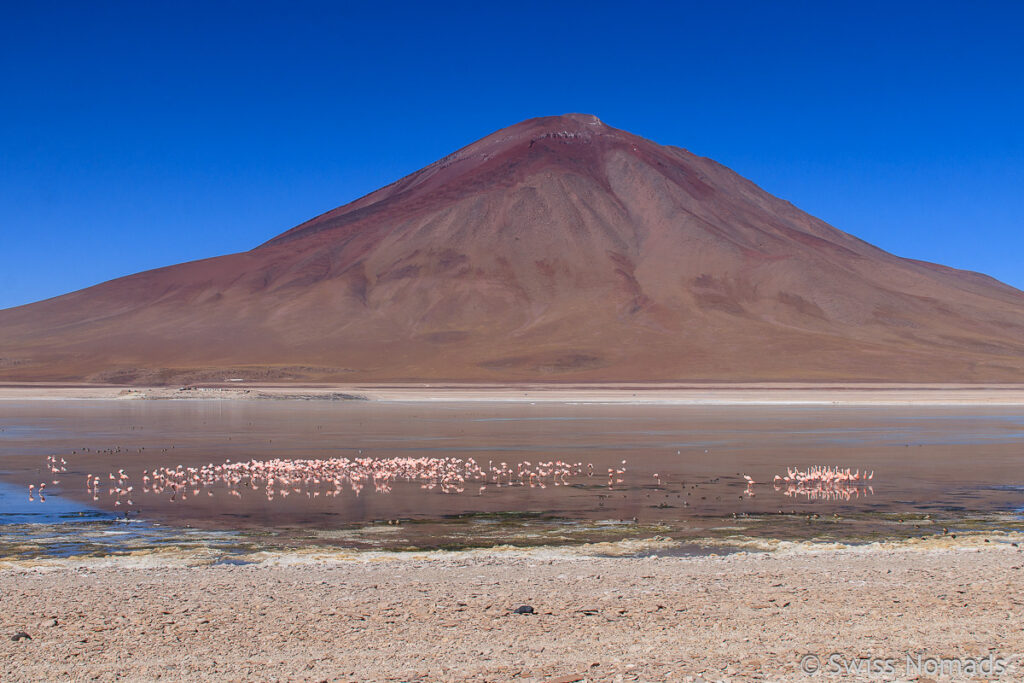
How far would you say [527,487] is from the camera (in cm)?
1894

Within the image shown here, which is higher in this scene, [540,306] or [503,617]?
[540,306]

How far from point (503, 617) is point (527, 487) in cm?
1029

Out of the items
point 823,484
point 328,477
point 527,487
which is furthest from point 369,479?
point 823,484

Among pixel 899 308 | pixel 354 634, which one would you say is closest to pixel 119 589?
pixel 354 634

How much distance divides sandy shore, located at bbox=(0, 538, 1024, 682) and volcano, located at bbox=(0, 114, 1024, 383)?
9526cm

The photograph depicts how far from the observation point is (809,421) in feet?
136

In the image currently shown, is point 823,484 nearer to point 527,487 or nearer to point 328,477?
point 527,487

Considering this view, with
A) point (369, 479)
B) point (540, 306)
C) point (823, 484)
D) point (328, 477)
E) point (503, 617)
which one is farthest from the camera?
point (540, 306)

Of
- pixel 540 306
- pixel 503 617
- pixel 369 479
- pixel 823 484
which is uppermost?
pixel 540 306

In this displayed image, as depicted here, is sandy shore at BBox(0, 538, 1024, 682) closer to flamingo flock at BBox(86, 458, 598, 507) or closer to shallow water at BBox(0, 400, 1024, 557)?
Result: shallow water at BBox(0, 400, 1024, 557)

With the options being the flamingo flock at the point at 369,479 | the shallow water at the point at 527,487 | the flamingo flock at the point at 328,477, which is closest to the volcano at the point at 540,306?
the shallow water at the point at 527,487

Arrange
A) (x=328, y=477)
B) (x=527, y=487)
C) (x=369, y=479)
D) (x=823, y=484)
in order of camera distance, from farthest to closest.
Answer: (x=328, y=477) < (x=369, y=479) < (x=823, y=484) < (x=527, y=487)

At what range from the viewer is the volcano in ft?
393

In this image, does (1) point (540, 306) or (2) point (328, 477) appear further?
(1) point (540, 306)
